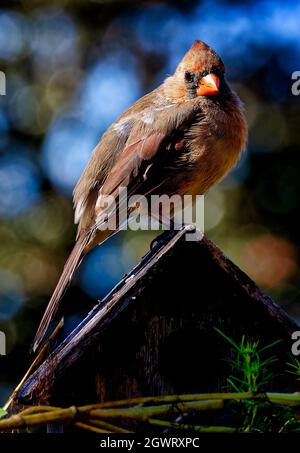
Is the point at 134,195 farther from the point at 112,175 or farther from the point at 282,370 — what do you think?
the point at 282,370

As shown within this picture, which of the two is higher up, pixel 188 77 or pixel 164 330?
pixel 188 77

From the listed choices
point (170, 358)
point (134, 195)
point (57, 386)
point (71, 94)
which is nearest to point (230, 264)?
point (170, 358)

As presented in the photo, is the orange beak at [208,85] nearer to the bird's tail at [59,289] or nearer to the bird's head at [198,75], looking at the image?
the bird's head at [198,75]

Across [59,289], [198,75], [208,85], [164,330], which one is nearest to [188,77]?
[198,75]

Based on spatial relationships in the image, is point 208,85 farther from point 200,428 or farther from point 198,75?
point 200,428

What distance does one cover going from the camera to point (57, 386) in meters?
2.40

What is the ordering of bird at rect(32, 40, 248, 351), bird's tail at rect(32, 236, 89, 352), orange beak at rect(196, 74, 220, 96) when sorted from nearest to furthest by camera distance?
1. bird's tail at rect(32, 236, 89, 352)
2. bird at rect(32, 40, 248, 351)
3. orange beak at rect(196, 74, 220, 96)

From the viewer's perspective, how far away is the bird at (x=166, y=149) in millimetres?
3846

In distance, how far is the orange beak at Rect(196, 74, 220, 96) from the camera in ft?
13.9

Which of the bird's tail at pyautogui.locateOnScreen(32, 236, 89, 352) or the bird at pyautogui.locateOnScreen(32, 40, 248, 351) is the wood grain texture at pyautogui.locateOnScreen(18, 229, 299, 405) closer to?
the bird's tail at pyautogui.locateOnScreen(32, 236, 89, 352)

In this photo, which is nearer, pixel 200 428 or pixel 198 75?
pixel 200 428

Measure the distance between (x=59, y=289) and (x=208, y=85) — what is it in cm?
156

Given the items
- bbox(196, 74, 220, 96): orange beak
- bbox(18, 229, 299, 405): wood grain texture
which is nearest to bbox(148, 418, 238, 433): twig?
bbox(18, 229, 299, 405): wood grain texture

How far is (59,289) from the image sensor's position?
11.0ft
